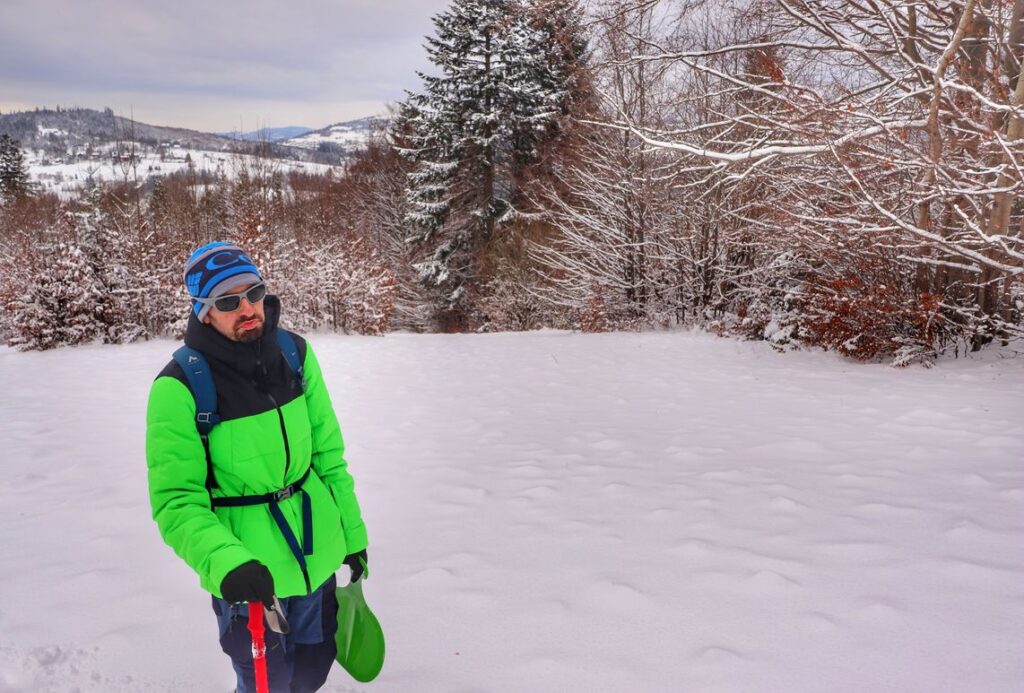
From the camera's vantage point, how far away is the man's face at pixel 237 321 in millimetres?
1939

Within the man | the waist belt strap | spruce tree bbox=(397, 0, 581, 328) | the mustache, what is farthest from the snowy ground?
spruce tree bbox=(397, 0, 581, 328)

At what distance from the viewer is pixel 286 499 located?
1982mm

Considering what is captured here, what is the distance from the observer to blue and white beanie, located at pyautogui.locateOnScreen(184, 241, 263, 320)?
6.32ft

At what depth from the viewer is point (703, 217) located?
13328 millimetres

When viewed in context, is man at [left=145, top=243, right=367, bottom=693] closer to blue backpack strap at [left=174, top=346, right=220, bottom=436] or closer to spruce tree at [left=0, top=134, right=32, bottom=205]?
blue backpack strap at [left=174, top=346, right=220, bottom=436]

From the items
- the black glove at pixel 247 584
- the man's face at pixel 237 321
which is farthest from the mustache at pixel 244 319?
the black glove at pixel 247 584

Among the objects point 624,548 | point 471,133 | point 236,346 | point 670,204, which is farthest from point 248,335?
point 471,133

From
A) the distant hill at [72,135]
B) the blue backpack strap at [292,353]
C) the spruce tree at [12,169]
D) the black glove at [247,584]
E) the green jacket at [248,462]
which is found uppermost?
the distant hill at [72,135]

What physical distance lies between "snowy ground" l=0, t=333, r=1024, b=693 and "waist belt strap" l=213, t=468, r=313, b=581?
0.79 metres

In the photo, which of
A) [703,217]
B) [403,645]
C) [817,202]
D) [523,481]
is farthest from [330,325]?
[403,645]

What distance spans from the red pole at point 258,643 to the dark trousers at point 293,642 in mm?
106

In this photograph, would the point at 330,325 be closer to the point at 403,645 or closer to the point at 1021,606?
the point at 403,645

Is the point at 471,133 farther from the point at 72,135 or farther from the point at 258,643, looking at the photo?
the point at 72,135

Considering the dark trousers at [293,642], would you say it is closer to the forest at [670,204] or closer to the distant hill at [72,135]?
the forest at [670,204]
